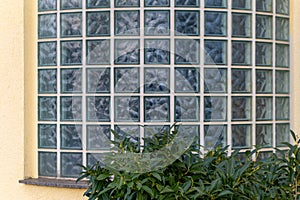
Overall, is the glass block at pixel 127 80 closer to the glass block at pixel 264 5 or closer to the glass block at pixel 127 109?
the glass block at pixel 127 109

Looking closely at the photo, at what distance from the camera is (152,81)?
233 inches

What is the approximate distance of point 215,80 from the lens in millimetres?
6027

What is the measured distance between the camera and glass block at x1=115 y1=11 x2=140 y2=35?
591 cm

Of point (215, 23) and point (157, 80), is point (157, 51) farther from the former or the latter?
point (215, 23)

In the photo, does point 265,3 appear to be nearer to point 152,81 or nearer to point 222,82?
point 222,82

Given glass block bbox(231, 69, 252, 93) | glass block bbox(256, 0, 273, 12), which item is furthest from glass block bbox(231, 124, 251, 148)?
glass block bbox(256, 0, 273, 12)

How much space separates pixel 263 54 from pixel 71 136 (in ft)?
7.56

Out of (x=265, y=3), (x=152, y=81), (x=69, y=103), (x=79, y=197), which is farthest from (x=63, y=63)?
(x=265, y=3)

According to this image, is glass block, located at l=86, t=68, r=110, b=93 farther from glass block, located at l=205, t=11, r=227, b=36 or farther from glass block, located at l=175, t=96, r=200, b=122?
glass block, located at l=205, t=11, r=227, b=36

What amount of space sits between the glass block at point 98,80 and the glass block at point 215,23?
3.80 feet

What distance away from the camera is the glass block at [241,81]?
610cm

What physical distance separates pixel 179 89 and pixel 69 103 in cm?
122

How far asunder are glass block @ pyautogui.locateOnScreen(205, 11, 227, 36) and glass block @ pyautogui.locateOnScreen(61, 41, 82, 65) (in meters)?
1.38

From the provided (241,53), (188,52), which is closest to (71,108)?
(188,52)
